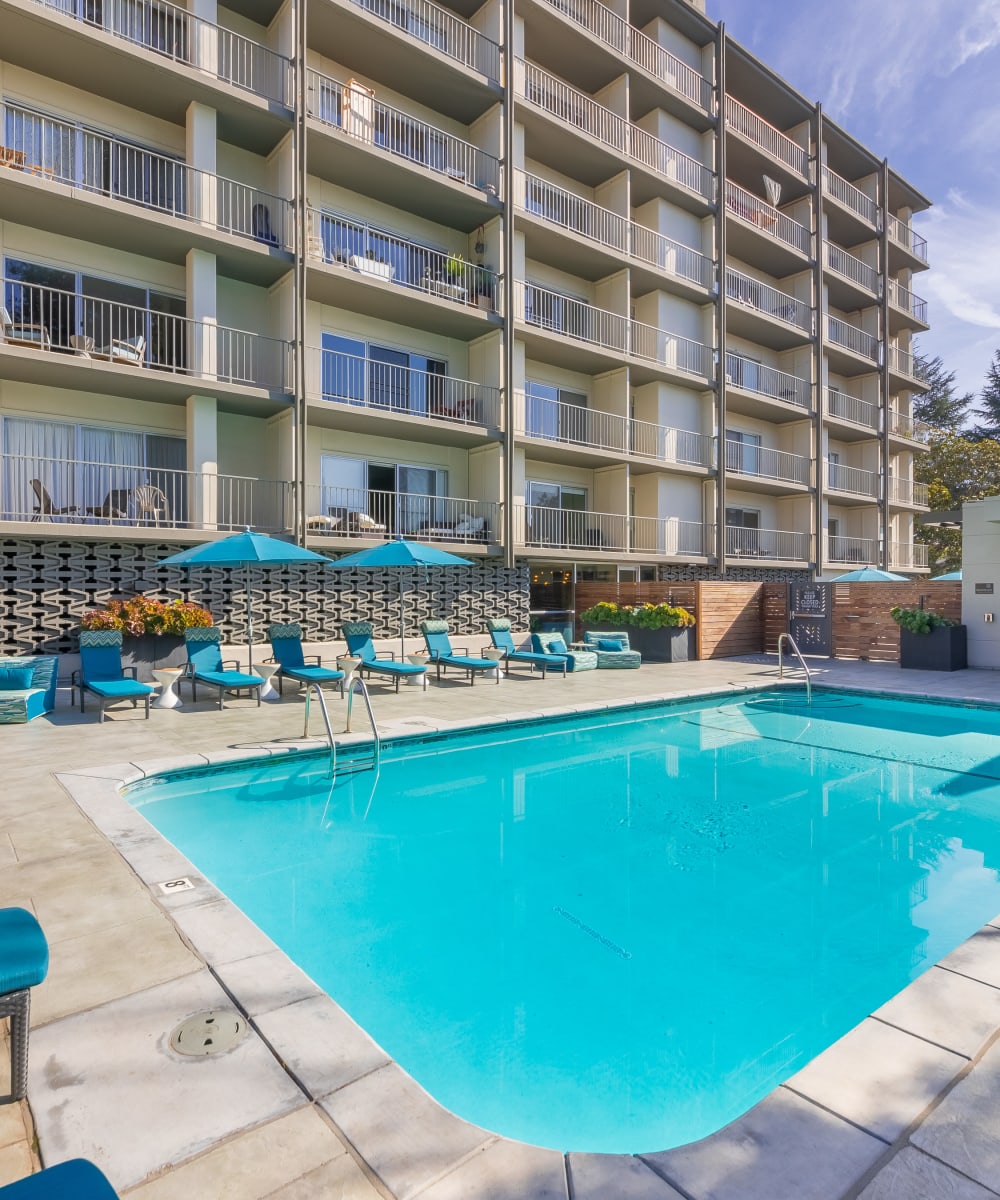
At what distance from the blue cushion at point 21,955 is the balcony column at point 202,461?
11.0 meters

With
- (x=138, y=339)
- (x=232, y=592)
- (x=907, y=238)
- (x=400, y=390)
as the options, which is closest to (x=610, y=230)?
(x=400, y=390)

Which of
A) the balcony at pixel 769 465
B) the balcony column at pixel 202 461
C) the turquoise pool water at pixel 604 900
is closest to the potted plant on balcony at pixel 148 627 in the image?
the balcony column at pixel 202 461

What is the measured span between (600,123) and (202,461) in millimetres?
14060

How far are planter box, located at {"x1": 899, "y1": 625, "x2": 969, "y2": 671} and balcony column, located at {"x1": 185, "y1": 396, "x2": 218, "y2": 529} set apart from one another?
14547 mm

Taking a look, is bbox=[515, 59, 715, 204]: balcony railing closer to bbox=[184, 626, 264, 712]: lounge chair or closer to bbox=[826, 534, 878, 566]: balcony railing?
bbox=[826, 534, 878, 566]: balcony railing

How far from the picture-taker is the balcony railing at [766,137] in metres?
21.8

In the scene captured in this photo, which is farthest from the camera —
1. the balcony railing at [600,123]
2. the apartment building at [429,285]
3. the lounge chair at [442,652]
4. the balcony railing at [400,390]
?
the balcony railing at [600,123]

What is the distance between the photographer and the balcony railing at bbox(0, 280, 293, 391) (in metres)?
11.6

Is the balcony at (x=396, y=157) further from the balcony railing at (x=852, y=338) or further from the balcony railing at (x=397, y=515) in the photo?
the balcony railing at (x=852, y=338)

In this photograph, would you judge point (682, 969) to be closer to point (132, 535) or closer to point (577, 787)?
point (577, 787)

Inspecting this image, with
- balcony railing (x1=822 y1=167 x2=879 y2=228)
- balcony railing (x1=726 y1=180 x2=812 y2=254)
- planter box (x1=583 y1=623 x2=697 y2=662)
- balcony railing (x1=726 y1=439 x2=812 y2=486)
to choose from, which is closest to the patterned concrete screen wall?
planter box (x1=583 y1=623 x2=697 y2=662)

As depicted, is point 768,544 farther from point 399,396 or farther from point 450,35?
point 450,35

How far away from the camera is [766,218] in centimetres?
2252

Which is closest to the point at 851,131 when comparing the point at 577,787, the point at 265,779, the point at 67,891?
the point at 577,787
